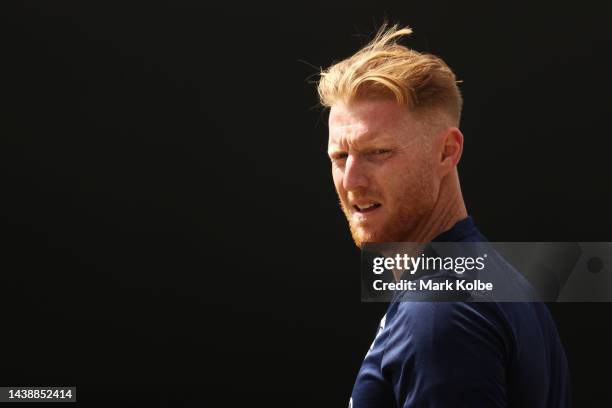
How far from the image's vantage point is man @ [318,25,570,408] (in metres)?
1.50

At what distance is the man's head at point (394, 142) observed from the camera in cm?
174

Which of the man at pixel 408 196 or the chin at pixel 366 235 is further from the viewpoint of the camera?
the chin at pixel 366 235

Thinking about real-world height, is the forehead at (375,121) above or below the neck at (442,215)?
above

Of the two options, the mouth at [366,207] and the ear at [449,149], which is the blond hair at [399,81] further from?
the mouth at [366,207]

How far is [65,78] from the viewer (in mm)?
4645

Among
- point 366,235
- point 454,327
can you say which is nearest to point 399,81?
point 366,235

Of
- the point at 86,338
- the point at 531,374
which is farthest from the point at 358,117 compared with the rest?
the point at 86,338

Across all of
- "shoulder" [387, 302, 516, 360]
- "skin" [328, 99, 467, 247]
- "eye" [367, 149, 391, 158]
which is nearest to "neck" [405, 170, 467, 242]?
"skin" [328, 99, 467, 247]

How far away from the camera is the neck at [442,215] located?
5.81 ft

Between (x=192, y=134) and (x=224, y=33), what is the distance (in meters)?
0.56

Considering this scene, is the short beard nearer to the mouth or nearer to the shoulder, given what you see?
the mouth

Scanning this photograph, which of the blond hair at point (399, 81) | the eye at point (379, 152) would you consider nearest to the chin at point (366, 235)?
the eye at point (379, 152)

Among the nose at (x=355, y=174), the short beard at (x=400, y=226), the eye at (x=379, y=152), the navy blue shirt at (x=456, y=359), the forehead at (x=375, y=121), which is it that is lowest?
the navy blue shirt at (x=456, y=359)

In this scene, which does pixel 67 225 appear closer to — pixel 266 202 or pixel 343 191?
pixel 266 202
